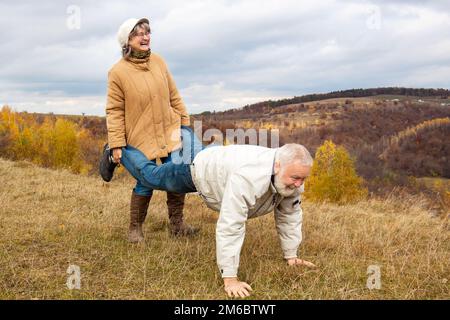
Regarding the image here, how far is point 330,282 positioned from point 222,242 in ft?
3.54

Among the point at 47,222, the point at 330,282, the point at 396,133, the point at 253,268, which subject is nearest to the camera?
the point at 330,282

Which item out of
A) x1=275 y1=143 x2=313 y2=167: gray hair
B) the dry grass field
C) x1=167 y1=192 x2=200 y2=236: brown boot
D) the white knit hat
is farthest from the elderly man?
the white knit hat

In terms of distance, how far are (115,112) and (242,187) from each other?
2046 mm

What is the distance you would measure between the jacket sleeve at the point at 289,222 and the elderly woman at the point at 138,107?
1543 millimetres

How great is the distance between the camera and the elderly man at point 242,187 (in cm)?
356

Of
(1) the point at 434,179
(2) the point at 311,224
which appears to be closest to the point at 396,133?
(1) the point at 434,179

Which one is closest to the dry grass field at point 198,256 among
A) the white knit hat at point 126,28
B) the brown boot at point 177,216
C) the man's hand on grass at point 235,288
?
the man's hand on grass at point 235,288

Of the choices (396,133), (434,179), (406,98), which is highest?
(406,98)

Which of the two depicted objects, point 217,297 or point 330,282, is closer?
point 217,297

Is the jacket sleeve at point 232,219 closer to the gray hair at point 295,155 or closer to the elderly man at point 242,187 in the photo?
the elderly man at point 242,187

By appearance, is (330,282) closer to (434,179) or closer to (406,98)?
(434,179)

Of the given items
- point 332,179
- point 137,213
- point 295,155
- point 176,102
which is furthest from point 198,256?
point 332,179

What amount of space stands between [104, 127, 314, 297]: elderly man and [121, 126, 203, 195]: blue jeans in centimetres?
1

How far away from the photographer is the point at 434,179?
87.1 meters
